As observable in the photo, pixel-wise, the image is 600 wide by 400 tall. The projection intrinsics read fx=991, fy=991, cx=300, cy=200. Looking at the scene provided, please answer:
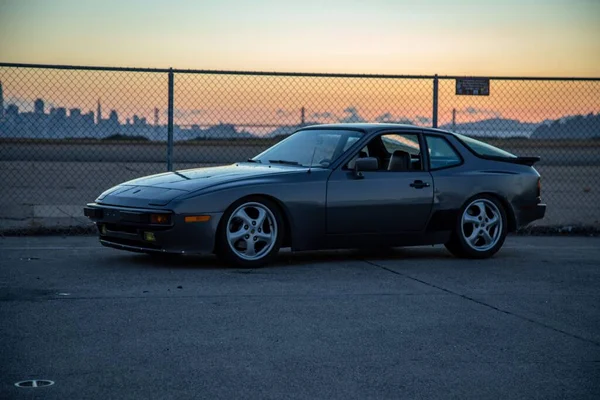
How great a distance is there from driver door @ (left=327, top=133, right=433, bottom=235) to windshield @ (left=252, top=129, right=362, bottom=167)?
204 mm

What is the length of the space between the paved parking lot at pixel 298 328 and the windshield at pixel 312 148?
3.24 feet

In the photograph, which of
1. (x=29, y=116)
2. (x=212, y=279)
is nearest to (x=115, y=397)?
(x=212, y=279)

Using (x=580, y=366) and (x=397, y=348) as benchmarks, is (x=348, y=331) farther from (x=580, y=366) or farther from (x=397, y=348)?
(x=580, y=366)

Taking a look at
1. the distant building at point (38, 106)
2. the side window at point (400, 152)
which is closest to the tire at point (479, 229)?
the side window at point (400, 152)

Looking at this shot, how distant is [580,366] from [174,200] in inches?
168

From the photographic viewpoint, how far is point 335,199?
934cm

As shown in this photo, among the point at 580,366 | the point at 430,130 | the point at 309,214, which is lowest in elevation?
the point at 580,366

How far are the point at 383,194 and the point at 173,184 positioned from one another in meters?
2.04

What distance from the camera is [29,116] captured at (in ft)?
41.5

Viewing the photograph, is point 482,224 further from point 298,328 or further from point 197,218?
point 298,328

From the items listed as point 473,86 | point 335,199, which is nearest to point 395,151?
point 335,199

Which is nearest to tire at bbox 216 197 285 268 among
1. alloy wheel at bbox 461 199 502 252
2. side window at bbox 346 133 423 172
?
side window at bbox 346 133 423 172

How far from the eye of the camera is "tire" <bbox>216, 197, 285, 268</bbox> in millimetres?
8859

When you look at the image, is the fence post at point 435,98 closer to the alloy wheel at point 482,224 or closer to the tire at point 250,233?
the alloy wheel at point 482,224
